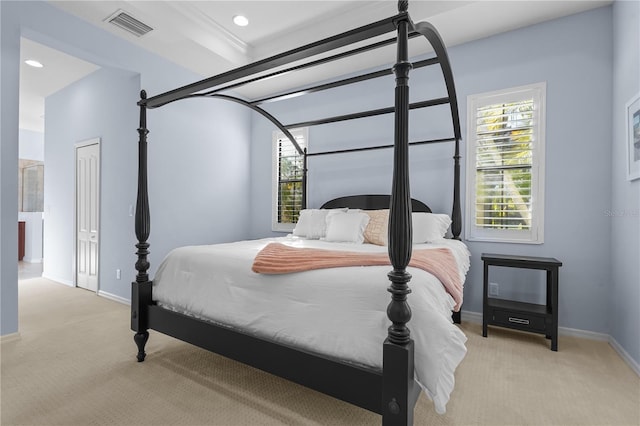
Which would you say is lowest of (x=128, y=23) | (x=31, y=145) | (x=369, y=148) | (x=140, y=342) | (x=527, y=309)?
(x=140, y=342)

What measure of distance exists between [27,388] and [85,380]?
0.30 metres

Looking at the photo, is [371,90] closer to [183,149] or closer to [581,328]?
[183,149]

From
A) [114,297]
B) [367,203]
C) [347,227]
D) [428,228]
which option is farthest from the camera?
[114,297]

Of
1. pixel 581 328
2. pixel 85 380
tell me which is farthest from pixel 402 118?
pixel 581 328

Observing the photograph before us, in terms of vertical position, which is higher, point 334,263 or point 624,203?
point 624,203

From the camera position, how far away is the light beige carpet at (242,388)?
1.70m

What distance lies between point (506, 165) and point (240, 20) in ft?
10.1

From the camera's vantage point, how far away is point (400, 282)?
128cm

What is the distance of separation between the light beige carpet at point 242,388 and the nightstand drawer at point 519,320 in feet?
0.49

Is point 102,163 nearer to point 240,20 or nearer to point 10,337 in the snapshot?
point 10,337

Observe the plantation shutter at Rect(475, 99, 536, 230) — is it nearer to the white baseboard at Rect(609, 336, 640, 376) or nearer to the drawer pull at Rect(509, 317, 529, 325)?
the drawer pull at Rect(509, 317, 529, 325)

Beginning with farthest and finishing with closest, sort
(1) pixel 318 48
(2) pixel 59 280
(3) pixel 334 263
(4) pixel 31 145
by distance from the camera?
(4) pixel 31 145, (2) pixel 59 280, (3) pixel 334 263, (1) pixel 318 48

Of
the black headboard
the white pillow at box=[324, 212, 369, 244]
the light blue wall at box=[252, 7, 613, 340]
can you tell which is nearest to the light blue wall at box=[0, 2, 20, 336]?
the white pillow at box=[324, 212, 369, 244]

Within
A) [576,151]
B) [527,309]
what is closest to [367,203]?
[527,309]
